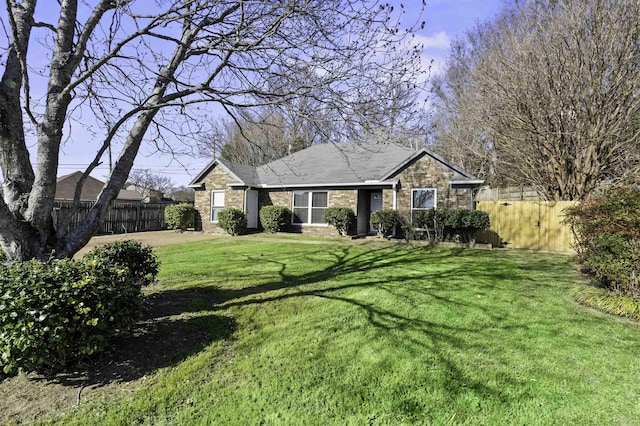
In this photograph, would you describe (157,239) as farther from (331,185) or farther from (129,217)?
(331,185)

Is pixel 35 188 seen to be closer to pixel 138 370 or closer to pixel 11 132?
pixel 11 132

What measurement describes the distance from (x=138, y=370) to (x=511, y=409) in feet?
12.0

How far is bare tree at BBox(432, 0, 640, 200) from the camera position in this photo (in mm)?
10945

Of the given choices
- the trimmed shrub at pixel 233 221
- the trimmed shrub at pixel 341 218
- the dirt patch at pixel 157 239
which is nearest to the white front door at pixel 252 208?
the trimmed shrub at pixel 233 221

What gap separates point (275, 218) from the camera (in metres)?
17.6

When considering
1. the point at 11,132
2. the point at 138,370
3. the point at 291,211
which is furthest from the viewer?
the point at 291,211

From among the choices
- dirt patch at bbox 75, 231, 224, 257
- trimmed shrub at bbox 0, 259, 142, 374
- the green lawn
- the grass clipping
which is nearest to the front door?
dirt patch at bbox 75, 231, 224, 257

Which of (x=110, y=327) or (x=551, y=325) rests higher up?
(x=110, y=327)

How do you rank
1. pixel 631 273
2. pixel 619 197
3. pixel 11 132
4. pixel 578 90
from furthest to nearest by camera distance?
pixel 578 90 < pixel 619 197 < pixel 631 273 < pixel 11 132

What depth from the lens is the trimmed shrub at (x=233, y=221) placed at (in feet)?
57.3

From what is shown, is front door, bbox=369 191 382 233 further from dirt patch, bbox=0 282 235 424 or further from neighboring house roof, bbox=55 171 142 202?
neighboring house roof, bbox=55 171 142 202

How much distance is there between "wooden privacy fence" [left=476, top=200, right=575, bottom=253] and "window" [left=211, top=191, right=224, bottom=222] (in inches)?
525

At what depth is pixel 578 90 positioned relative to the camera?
11.6m

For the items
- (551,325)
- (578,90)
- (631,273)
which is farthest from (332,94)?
(578,90)
